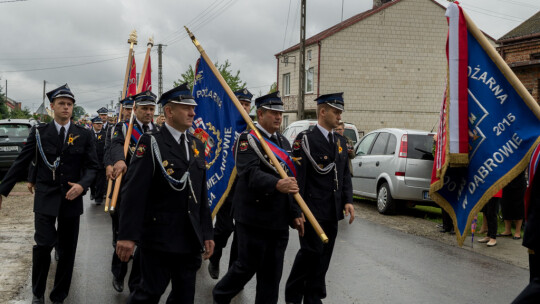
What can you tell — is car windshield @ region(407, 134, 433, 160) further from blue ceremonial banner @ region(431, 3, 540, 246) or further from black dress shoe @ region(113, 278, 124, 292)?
black dress shoe @ region(113, 278, 124, 292)

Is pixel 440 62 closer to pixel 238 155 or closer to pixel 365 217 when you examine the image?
pixel 365 217

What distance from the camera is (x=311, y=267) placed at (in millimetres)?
5129

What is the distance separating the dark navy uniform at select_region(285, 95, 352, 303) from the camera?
16.7 feet

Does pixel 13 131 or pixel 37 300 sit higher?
pixel 13 131

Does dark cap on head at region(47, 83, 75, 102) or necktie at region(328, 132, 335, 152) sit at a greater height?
dark cap on head at region(47, 83, 75, 102)

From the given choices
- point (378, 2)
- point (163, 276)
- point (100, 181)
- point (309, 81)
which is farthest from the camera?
point (378, 2)

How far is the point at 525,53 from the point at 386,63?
1626cm

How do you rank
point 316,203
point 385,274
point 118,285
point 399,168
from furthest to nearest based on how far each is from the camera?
point 399,168 < point 385,274 < point 118,285 < point 316,203

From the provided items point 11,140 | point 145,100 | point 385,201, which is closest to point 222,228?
point 145,100

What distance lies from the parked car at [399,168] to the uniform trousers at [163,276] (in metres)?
7.83

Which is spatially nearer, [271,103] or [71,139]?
[271,103]

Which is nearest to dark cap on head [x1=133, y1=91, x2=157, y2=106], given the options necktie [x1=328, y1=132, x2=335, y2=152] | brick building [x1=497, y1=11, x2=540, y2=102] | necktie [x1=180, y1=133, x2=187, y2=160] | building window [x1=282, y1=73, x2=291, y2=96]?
necktie [x1=328, y1=132, x2=335, y2=152]

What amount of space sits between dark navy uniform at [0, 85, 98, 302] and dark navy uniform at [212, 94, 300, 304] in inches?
65.1

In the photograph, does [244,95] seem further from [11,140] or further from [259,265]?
[11,140]
